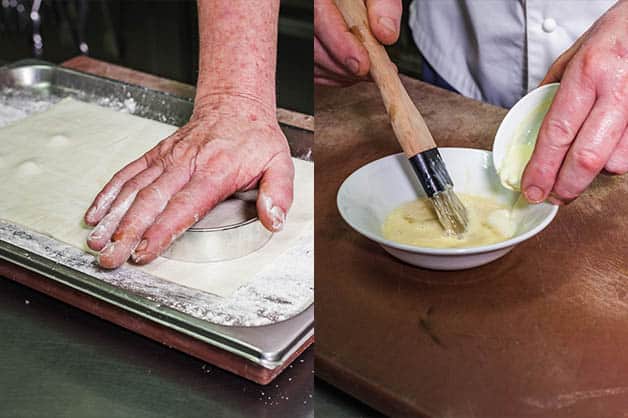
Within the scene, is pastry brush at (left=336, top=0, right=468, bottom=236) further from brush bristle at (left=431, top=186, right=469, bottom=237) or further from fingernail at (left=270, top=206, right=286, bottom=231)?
fingernail at (left=270, top=206, right=286, bottom=231)

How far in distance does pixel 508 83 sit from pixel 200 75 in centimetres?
31

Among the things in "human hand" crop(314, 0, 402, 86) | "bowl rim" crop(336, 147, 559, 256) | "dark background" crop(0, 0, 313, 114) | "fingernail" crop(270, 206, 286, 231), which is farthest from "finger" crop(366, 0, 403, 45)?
"dark background" crop(0, 0, 313, 114)

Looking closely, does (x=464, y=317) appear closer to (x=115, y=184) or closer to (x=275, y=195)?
(x=275, y=195)

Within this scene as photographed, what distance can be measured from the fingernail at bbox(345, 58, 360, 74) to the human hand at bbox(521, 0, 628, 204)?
0.54 ft

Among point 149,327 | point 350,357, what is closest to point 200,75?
point 149,327

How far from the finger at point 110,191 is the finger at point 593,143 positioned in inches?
12.0

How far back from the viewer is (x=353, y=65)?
13.8 inches

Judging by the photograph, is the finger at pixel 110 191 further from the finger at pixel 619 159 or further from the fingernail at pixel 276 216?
the finger at pixel 619 159

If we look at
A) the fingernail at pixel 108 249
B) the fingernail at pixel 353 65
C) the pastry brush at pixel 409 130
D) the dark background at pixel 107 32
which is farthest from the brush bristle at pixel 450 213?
the dark background at pixel 107 32

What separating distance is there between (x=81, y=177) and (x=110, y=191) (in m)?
0.13

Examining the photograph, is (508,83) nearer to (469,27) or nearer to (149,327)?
(469,27)

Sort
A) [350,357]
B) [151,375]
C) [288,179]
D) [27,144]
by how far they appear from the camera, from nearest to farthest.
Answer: [350,357] → [151,375] → [288,179] → [27,144]

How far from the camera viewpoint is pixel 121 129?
77 centimetres

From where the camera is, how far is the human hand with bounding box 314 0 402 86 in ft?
1.04
